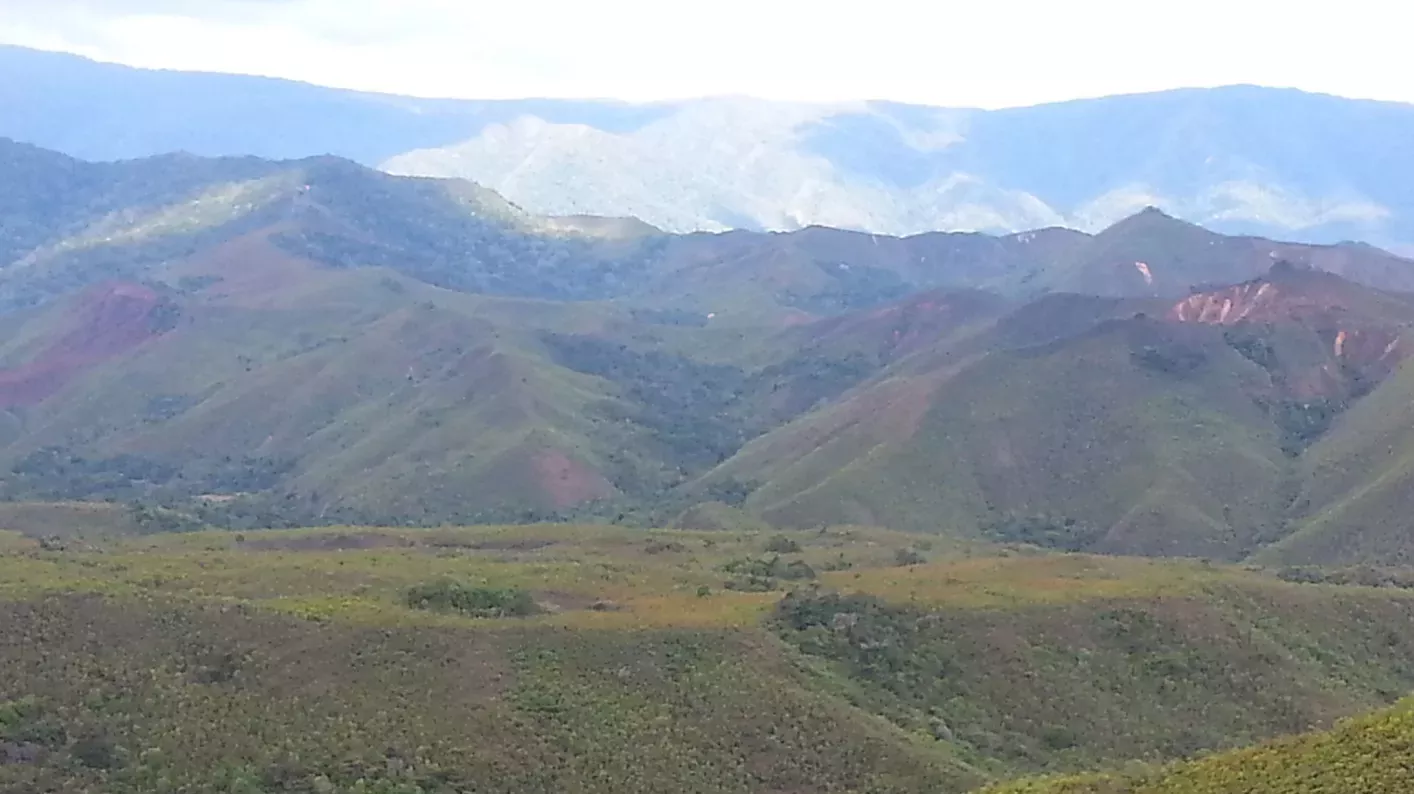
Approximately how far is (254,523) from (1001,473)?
70926 mm

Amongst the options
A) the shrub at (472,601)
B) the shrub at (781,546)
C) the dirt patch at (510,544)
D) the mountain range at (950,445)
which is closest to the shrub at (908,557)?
the shrub at (781,546)

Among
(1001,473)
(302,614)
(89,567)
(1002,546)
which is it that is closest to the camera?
(302,614)

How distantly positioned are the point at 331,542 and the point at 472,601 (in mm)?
38412

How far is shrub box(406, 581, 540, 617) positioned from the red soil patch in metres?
70.5

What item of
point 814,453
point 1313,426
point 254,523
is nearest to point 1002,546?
point 814,453

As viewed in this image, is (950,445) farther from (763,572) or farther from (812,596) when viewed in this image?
(812,596)

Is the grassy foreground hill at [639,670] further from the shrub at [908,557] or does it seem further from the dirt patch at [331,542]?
the dirt patch at [331,542]

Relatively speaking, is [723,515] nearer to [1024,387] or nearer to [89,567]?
[1024,387]

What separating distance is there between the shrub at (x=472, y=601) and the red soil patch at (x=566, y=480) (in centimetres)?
7053

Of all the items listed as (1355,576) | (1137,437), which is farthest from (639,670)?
(1137,437)

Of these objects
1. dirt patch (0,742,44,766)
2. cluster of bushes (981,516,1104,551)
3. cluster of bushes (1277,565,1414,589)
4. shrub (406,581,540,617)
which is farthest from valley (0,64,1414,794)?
cluster of bushes (1277,565,1414,589)

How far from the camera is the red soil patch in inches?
6107

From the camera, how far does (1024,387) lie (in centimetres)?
15412

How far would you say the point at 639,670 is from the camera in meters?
72.2
